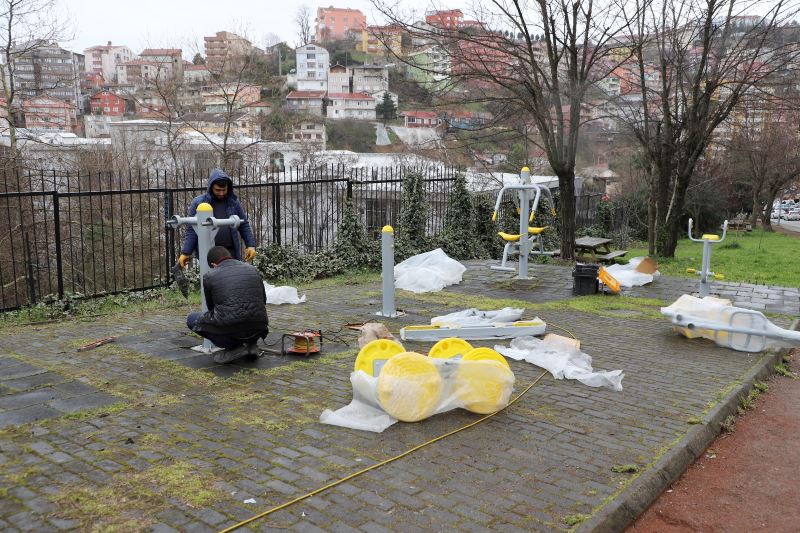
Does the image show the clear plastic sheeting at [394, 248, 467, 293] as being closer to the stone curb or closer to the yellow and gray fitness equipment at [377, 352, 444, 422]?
the stone curb

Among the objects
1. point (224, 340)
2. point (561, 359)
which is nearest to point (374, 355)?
point (224, 340)

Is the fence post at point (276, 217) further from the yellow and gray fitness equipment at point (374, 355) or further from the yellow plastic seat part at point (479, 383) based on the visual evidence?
the yellow plastic seat part at point (479, 383)

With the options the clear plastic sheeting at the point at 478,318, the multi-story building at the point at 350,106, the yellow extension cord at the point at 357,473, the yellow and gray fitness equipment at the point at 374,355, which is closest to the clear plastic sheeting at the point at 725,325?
the clear plastic sheeting at the point at 478,318

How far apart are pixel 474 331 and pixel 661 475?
136 inches

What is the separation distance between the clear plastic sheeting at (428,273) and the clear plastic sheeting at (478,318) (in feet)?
9.03

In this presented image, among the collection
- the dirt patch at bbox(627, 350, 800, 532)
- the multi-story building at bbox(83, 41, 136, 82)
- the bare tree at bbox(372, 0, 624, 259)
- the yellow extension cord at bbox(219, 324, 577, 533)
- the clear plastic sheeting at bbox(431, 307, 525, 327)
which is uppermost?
the multi-story building at bbox(83, 41, 136, 82)

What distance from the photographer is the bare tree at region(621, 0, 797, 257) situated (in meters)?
14.5

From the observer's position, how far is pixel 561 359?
6.38m

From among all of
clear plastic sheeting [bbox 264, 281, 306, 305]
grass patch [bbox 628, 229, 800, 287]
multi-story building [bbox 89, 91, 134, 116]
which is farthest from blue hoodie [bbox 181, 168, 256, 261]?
multi-story building [bbox 89, 91, 134, 116]

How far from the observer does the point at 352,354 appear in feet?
22.4

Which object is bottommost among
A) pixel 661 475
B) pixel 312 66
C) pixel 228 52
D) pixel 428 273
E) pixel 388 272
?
pixel 661 475

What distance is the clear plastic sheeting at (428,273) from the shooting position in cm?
1106

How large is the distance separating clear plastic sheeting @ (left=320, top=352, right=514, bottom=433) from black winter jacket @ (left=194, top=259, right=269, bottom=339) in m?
1.51

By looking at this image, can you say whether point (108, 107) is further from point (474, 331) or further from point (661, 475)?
point (661, 475)
